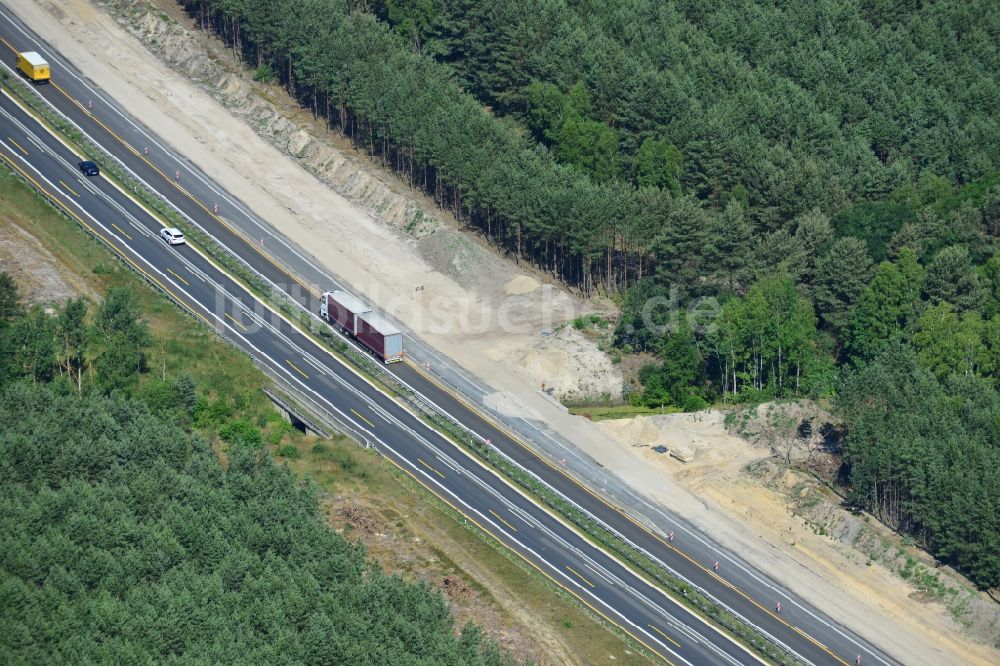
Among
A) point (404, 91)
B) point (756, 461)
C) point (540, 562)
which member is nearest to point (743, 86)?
point (404, 91)

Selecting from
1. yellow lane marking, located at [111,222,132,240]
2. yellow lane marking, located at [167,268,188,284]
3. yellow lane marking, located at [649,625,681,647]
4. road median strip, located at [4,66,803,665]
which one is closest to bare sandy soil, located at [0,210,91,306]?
yellow lane marking, located at [111,222,132,240]

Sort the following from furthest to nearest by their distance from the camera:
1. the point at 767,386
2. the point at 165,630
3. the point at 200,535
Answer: the point at 767,386, the point at 200,535, the point at 165,630

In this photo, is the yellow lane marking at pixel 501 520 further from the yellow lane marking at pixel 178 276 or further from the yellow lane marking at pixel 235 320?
the yellow lane marking at pixel 178 276

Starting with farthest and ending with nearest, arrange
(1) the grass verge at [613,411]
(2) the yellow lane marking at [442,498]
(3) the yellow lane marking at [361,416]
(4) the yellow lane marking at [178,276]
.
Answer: (4) the yellow lane marking at [178,276] → (1) the grass verge at [613,411] → (3) the yellow lane marking at [361,416] → (2) the yellow lane marking at [442,498]

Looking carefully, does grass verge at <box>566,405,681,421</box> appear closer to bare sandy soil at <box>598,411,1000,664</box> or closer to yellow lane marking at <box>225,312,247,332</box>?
bare sandy soil at <box>598,411,1000,664</box>

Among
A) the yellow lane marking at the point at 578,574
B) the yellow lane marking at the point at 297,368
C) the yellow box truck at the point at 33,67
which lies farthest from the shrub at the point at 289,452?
the yellow box truck at the point at 33,67

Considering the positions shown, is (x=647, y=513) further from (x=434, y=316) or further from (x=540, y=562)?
(x=434, y=316)

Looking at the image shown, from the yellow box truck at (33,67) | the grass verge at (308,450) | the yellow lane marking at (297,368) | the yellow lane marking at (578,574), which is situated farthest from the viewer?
the yellow box truck at (33,67)

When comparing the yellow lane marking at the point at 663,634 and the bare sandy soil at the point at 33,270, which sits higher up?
the yellow lane marking at the point at 663,634
